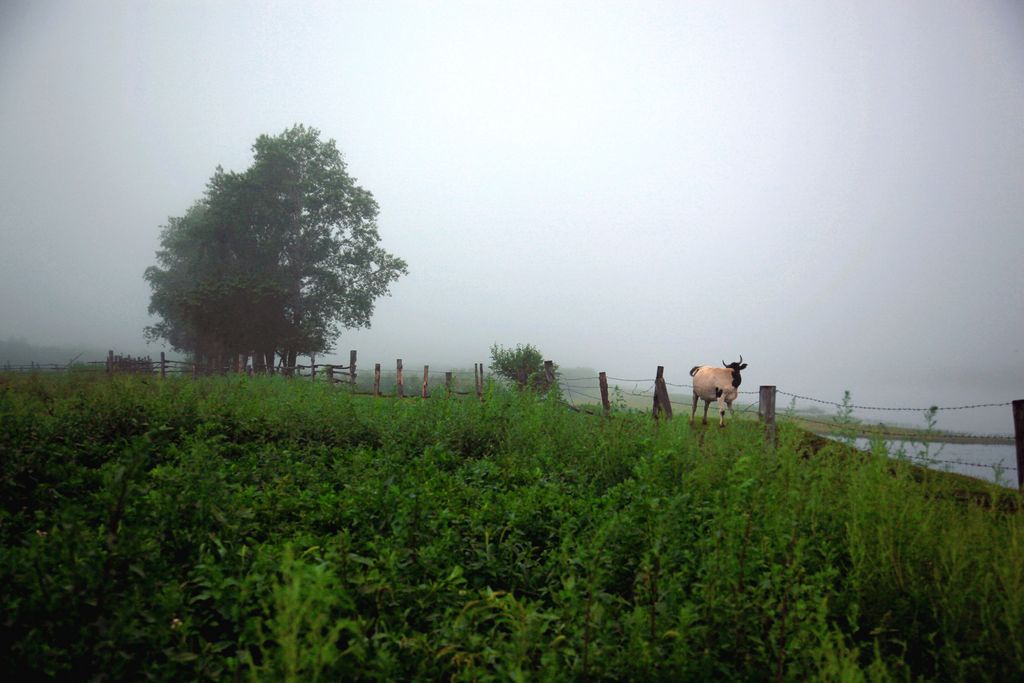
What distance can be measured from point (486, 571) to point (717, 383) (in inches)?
477

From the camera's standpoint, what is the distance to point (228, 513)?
356 centimetres

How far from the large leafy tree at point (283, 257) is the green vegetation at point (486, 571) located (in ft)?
80.1

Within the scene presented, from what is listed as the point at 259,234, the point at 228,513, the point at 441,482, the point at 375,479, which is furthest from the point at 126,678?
the point at 259,234

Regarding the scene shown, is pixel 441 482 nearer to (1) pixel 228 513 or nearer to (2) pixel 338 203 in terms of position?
(1) pixel 228 513

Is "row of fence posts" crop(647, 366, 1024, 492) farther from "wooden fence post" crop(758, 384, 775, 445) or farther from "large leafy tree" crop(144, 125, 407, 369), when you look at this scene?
"large leafy tree" crop(144, 125, 407, 369)

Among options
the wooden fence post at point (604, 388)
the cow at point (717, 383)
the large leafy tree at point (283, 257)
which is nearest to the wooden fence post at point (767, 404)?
the wooden fence post at point (604, 388)

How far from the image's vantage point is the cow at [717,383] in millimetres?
13984

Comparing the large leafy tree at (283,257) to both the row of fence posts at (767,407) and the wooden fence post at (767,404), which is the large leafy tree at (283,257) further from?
the wooden fence post at (767,404)

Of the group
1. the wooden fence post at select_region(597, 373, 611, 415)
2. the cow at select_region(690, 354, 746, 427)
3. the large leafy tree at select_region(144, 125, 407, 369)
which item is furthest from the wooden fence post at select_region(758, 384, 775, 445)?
the large leafy tree at select_region(144, 125, 407, 369)

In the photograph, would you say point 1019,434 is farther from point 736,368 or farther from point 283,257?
point 283,257

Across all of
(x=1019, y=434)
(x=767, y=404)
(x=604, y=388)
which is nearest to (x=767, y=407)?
(x=767, y=404)

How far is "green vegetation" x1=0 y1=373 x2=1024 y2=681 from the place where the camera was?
237 cm

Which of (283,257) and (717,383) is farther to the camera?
(283,257)

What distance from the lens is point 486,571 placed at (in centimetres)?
358
